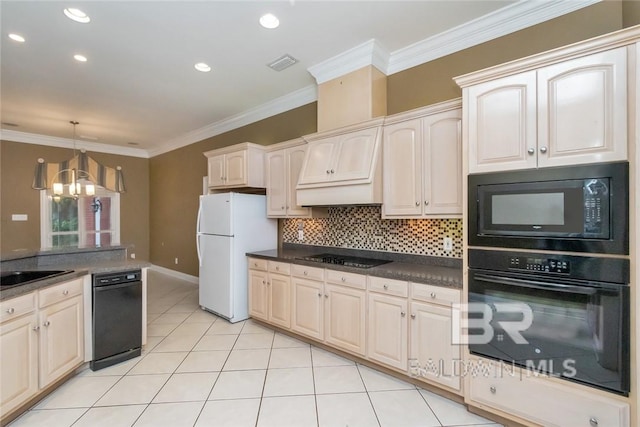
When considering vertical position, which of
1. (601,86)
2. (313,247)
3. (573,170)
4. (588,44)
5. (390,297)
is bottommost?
(390,297)

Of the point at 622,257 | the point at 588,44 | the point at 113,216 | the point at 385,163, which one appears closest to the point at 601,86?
the point at 588,44

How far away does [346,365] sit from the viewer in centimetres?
266

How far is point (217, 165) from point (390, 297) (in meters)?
3.12

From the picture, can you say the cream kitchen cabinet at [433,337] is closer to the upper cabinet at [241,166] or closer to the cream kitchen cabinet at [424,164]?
the cream kitchen cabinet at [424,164]

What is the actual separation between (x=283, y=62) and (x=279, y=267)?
2.27m

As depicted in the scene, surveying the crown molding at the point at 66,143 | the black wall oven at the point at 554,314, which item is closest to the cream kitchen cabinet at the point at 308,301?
the black wall oven at the point at 554,314

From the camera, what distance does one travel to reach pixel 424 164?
245cm

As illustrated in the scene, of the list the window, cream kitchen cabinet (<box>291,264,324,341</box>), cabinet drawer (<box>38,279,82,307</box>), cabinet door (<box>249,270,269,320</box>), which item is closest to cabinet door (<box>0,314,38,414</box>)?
cabinet drawer (<box>38,279,82,307</box>)

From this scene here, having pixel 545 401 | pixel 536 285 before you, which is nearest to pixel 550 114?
pixel 536 285

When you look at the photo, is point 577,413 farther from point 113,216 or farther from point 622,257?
point 113,216

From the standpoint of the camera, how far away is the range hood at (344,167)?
2660 millimetres

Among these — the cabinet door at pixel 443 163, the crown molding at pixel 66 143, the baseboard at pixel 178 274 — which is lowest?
the baseboard at pixel 178 274

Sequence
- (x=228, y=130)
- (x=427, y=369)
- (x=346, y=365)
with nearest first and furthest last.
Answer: (x=427, y=369) → (x=346, y=365) → (x=228, y=130)

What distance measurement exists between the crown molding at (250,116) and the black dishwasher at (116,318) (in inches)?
110
